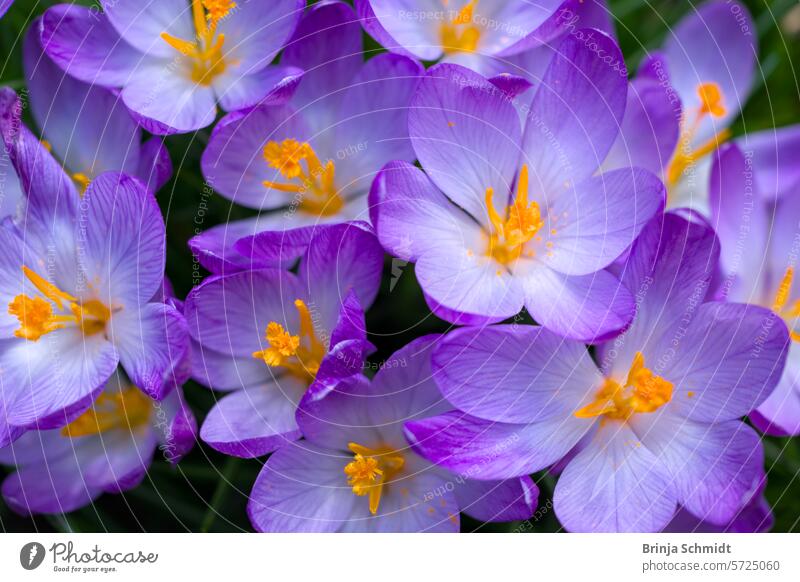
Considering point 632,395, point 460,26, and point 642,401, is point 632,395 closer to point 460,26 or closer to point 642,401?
point 642,401

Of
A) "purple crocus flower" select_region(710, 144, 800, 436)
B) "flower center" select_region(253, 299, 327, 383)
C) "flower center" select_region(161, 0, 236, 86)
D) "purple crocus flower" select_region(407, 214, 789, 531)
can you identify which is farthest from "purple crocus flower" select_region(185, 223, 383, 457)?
"purple crocus flower" select_region(710, 144, 800, 436)

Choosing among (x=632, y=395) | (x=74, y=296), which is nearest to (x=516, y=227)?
(x=632, y=395)

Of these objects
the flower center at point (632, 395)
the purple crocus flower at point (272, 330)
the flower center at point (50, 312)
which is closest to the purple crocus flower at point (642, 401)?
the flower center at point (632, 395)

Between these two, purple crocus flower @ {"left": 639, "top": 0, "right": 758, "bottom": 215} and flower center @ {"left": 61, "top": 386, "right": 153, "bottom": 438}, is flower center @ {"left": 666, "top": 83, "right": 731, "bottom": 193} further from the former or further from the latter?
flower center @ {"left": 61, "top": 386, "right": 153, "bottom": 438}

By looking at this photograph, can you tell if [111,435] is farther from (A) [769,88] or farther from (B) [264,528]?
(A) [769,88]
